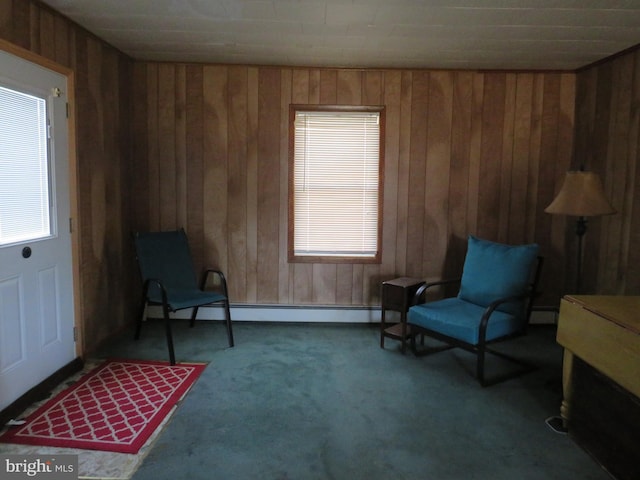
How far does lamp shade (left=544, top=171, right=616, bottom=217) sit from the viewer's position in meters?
3.09

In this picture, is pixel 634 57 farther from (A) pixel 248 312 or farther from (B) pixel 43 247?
(B) pixel 43 247

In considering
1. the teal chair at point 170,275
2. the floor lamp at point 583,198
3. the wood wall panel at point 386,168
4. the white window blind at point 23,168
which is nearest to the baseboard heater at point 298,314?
the wood wall panel at point 386,168

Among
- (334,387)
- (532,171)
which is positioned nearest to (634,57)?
(532,171)

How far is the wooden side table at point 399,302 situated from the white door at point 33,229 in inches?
90.7

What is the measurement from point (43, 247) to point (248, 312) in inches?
76.1

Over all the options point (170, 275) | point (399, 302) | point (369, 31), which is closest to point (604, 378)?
point (399, 302)

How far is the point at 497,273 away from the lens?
11.5 ft

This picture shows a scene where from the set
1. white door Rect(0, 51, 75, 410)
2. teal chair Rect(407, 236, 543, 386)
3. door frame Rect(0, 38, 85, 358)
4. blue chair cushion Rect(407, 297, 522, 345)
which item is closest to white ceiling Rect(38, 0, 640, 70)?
door frame Rect(0, 38, 85, 358)

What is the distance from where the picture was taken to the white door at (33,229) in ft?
8.39

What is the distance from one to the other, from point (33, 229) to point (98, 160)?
0.94 metres

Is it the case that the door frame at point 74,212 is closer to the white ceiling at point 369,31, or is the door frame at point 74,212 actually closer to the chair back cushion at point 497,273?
the white ceiling at point 369,31

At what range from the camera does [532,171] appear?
429cm

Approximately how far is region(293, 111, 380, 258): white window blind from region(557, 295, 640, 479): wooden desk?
211 cm

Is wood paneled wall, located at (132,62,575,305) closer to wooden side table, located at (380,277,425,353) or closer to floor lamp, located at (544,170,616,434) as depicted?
wooden side table, located at (380,277,425,353)
